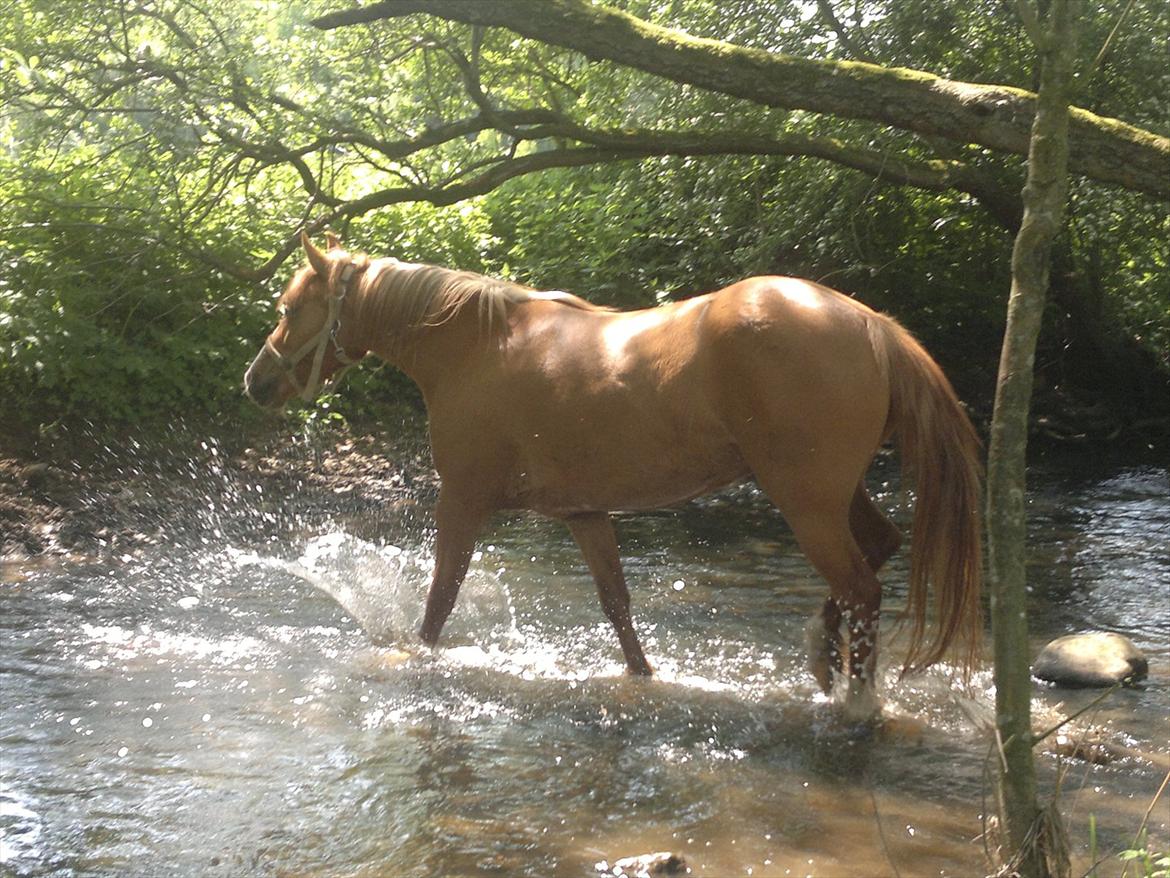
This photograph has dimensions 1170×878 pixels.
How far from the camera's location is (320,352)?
6.06m

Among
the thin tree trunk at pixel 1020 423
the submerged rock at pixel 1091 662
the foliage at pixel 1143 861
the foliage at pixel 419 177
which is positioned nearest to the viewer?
the foliage at pixel 1143 861

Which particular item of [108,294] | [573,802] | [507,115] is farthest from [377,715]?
[108,294]

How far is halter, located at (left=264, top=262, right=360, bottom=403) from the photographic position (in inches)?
235

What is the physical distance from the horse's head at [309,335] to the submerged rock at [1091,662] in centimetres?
354

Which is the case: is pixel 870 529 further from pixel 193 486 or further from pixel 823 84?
pixel 193 486

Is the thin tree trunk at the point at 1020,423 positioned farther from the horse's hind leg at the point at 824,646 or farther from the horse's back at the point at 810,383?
the horse's hind leg at the point at 824,646

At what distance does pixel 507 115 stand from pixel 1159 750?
21.1 feet

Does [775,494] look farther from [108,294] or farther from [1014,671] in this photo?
[108,294]

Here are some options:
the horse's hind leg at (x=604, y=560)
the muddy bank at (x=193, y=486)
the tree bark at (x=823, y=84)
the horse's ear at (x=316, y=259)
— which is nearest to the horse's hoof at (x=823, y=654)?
the horse's hind leg at (x=604, y=560)

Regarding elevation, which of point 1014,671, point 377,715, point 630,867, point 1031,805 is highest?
point 1014,671

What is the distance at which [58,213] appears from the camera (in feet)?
30.7

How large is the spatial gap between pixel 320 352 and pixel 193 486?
374 centimetres

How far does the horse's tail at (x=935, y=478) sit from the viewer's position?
14.9 ft

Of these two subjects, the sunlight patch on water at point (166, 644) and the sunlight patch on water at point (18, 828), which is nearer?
→ the sunlight patch on water at point (18, 828)
